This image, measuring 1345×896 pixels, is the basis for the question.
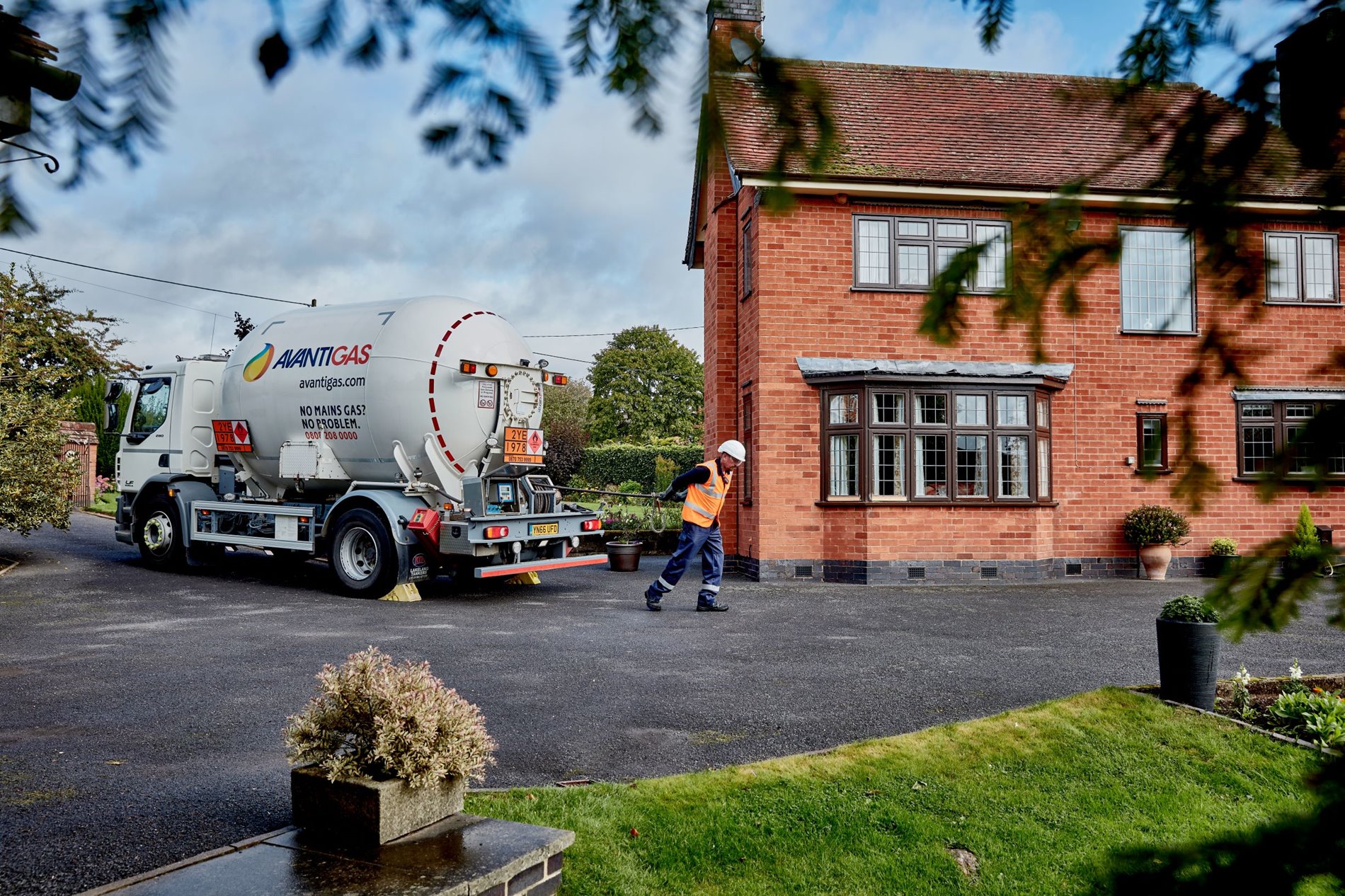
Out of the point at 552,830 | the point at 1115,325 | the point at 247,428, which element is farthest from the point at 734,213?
the point at 552,830

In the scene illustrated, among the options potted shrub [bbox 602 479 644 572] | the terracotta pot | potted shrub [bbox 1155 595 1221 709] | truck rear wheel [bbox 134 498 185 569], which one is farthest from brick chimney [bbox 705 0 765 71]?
the terracotta pot

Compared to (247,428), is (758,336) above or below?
above

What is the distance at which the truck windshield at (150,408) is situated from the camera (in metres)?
14.7

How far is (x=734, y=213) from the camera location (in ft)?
58.4

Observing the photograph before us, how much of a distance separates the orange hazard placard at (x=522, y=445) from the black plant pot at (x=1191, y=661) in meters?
8.09

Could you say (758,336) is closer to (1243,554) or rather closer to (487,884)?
(487,884)

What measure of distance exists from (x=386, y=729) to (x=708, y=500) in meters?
7.79

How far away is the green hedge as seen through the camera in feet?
114

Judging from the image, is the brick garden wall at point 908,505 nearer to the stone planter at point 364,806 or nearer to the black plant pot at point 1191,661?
the black plant pot at point 1191,661

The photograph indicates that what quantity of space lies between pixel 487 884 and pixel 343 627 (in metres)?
7.14

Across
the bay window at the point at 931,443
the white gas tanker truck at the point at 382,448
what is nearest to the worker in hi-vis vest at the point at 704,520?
the white gas tanker truck at the point at 382,448

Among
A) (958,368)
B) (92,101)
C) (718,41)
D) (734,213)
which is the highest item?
(734,213)

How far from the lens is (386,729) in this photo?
3.68 metres

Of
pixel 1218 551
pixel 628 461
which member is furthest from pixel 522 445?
pixel 628 461
